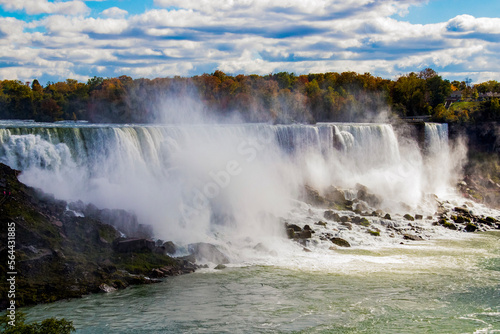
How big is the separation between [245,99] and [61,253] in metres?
35.1

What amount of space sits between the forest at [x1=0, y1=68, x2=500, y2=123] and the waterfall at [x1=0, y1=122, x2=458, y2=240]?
41.3 ft

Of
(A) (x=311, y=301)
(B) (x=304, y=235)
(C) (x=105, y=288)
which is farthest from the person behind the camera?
(B) (x=304, y=235)

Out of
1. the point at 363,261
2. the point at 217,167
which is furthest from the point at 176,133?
the point at 363,261

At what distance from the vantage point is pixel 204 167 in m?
27.3

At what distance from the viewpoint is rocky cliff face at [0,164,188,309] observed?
51.2 feet

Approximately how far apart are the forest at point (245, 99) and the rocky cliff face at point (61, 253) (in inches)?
1080

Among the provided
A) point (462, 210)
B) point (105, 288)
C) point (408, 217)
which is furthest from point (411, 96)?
point (105, 288)

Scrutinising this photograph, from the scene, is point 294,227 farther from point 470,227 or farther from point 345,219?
point 470,227

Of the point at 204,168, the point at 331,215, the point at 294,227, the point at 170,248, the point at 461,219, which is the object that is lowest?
the point at 461,219

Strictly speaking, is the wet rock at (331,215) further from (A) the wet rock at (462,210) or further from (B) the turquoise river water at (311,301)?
(A) the wet rock at (462,210)

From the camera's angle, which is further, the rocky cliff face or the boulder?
the boulder

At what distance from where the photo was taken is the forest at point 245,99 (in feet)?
147

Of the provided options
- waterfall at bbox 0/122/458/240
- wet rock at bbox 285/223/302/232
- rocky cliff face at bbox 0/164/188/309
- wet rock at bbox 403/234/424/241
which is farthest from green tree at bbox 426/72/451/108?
rocky cliff face at bbox 0/164/188/309

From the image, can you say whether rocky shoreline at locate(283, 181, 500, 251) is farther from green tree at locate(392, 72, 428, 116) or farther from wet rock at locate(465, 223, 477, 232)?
green tree at locate(392, 72, 428, 116)
